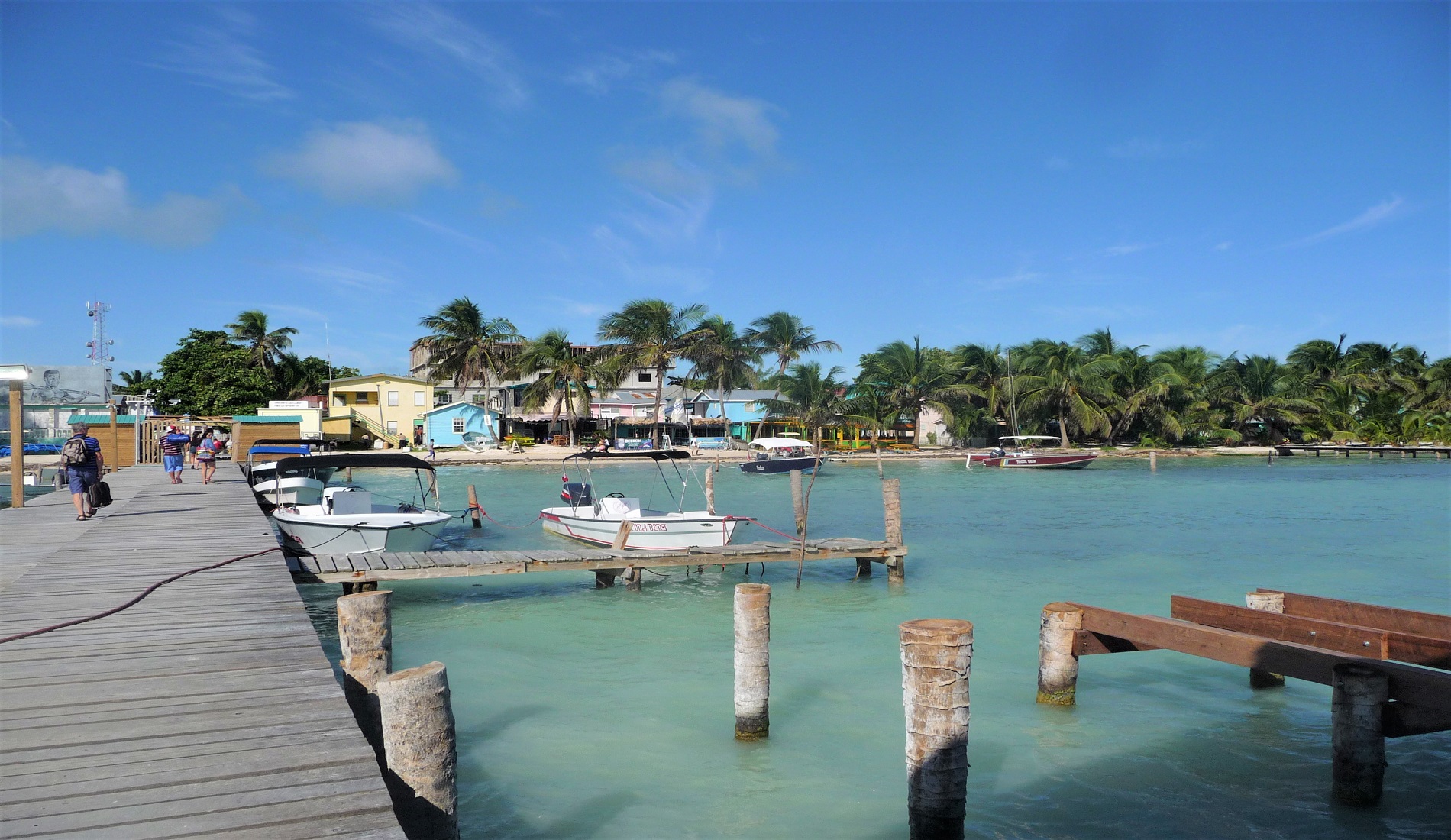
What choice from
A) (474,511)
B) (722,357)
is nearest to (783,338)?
(722,357)

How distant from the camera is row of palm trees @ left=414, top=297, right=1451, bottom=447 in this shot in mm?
64250

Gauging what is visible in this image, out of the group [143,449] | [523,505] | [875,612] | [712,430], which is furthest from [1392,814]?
[712,430]

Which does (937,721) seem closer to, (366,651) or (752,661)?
(752,661)

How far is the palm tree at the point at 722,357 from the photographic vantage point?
65.3 metres

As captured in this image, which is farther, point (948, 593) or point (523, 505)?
point (523, 505)

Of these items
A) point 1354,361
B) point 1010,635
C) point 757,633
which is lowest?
point 1010,635

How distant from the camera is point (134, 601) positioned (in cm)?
855

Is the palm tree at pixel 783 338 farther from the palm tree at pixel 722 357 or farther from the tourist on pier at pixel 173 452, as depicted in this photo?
the tourist on pier at pixel 173 452

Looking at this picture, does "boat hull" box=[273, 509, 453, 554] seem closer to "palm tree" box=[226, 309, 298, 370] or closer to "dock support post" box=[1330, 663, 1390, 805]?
"dock support post" box=[1330, 663, 1390, 805]

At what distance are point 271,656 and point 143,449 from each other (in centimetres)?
3363

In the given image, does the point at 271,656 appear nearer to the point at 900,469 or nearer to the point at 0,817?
the point at 0,817

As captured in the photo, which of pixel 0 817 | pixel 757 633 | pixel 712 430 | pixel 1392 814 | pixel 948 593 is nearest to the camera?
pixel 0 817

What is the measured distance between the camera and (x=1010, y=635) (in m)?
14.6

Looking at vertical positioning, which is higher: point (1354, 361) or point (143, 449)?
point (1354, 361)
